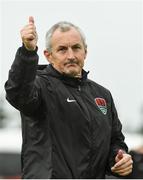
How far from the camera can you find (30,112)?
6066 mm

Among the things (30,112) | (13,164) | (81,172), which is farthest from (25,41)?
(13,164)

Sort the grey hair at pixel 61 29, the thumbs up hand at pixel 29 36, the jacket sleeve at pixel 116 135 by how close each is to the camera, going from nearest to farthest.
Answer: the thumbs up hand at pixel 29 36
the grey hair at pixel 61 29
the jacket sleeve at pixel 116 135

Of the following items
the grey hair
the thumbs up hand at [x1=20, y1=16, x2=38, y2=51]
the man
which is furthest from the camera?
the grey hair

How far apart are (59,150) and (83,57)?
0.81 m

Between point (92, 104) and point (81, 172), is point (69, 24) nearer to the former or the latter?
point (92, 104)

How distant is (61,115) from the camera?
6145mm

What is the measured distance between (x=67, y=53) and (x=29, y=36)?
2.04 feet

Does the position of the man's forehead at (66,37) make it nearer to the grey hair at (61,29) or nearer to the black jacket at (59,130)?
the grey hair at (61,29)

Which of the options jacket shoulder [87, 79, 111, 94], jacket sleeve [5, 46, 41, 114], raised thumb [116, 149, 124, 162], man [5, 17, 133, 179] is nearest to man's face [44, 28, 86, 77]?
man [5, 17, 133, 179]

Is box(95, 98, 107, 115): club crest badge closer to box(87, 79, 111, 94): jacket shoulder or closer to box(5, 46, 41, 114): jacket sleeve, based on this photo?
box(87, 79, 111, 94): jacket shoulder

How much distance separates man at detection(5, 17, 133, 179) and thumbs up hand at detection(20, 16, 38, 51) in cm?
2

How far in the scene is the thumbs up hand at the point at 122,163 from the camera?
6.32 metres

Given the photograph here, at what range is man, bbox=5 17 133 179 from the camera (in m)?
5.90

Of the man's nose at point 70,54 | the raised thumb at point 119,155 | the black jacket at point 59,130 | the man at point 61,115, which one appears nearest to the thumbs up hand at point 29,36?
the man at point 61,115
